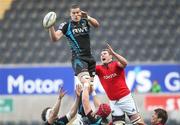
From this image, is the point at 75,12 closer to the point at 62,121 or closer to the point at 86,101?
the point at 86,101

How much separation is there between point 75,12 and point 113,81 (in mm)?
1441

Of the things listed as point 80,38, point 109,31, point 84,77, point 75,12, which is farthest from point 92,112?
point 109,31

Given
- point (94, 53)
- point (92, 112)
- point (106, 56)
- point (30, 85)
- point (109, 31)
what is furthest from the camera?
point (109, 31)

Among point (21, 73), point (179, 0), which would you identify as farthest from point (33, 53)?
point (179, 0)

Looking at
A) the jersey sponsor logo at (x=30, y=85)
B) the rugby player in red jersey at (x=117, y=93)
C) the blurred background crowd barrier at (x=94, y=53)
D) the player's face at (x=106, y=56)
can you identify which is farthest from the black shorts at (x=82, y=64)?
the jersey sponsor logo at (x=30, y=85)

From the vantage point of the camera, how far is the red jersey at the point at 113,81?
1115 centimetres

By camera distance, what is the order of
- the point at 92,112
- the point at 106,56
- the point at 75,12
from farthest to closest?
the point at 106,56, the point at 75,12, the point at 92,112

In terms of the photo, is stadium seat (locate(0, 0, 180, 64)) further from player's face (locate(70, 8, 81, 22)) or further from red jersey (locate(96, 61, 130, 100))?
player's face (locate(70, 8, 81, 22))

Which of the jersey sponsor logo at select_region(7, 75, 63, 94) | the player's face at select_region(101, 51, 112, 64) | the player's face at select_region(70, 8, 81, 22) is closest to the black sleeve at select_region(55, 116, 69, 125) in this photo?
the player's face at select_region(101, 51, 112, 64)

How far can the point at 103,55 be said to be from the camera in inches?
435

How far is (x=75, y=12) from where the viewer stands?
10289mm

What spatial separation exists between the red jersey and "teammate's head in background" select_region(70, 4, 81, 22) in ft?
3.74

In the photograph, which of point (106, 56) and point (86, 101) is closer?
point (86, 101)

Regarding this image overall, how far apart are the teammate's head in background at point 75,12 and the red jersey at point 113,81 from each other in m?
1.14
